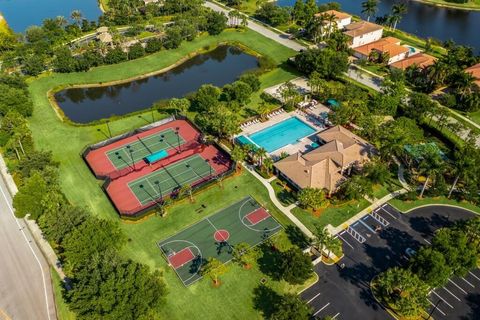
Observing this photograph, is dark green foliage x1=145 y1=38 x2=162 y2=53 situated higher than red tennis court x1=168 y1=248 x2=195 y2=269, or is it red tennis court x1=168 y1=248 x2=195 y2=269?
dark green foliage x1=145 y1=38 x2=162 y2=53

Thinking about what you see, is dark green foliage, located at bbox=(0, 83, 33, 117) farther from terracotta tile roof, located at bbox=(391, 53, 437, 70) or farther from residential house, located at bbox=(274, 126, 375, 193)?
terracotta tile roof, located at bbox=(391, 53, 437, 70)

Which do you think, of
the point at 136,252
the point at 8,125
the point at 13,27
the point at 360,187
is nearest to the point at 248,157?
the point at 360,187

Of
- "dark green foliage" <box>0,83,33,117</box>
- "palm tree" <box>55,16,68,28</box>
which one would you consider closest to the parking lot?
"dark green foliage" <box>0,83,33,117</box>

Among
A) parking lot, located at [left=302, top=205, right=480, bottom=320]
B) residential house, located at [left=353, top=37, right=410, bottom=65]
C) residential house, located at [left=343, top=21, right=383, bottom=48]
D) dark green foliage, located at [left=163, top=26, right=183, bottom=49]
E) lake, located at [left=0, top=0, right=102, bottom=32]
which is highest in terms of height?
lake, located at [left=0, top=0, right=102, bottom=32]

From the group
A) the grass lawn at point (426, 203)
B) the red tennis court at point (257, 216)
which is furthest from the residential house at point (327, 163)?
the grass lawn at point (426, 203)

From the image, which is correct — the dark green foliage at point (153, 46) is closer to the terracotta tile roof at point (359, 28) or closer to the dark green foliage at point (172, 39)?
the dark green foliage at point (172, 39)

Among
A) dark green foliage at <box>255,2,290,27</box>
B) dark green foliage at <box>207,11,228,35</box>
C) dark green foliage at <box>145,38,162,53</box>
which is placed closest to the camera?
dark green foliage at <box>145,38,162,53</box>

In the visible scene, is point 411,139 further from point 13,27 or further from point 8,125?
point 13,27
